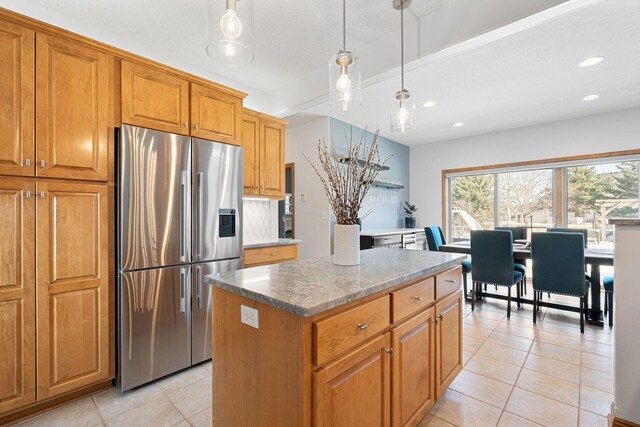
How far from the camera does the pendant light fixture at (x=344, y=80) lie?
79.6 inches

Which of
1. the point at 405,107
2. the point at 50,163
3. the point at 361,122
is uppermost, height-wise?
the point at 361,122

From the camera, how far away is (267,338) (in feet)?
3.88

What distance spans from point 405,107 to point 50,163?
2.54 m

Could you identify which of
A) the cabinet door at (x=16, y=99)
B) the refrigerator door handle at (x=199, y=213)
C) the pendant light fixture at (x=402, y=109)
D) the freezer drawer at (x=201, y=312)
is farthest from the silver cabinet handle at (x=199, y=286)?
the pendant light fixture at (x=402, y=109)

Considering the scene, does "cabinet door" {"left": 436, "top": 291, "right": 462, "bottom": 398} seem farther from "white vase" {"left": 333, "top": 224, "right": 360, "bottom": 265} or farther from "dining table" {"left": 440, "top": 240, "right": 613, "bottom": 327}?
"dining table" {"left": 440, "top": 240, "right": 613, "bottom": 327}

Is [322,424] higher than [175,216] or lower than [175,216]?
lower

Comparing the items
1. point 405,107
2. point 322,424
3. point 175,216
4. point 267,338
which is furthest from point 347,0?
point 322,424

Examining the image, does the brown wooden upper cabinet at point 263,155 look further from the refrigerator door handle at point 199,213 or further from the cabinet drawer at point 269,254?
the refrigerator door handle at point 199,213

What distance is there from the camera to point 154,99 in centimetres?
230

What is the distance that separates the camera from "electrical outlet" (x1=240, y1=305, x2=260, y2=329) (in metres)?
1.23

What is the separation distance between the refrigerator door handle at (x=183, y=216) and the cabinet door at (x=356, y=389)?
1.66 m

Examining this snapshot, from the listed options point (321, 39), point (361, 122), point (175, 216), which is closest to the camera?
point (175, 216)

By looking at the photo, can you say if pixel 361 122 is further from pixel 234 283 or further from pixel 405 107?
pixel 234 283

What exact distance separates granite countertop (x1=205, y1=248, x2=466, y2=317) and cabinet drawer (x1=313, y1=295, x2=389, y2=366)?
0.06 m
